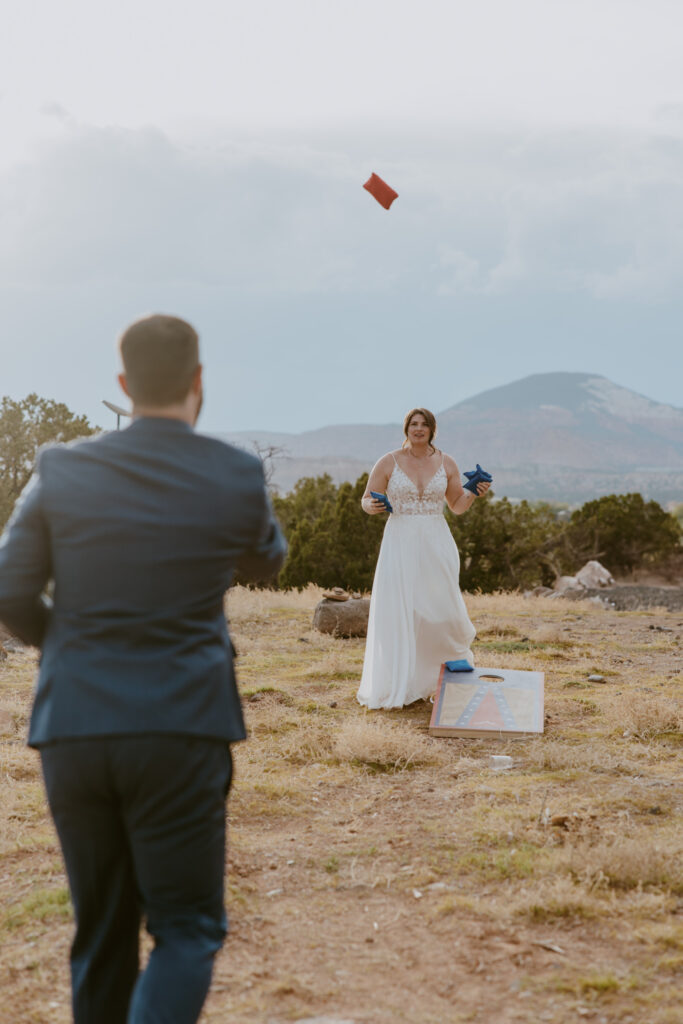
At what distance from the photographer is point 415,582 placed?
324 inches

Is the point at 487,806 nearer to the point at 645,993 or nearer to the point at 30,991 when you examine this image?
the point at 645,993

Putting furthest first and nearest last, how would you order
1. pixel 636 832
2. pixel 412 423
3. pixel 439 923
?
pixel 412 423
pixel 636 832
pixel 439 923

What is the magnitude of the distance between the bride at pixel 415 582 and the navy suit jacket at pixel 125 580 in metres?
5.90

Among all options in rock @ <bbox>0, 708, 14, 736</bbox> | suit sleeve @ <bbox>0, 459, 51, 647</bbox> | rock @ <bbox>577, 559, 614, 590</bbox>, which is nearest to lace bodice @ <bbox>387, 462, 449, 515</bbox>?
rock @ <bbox>0, 708, 14, 736</bbox>

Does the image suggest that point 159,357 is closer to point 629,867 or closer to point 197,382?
point 197,382

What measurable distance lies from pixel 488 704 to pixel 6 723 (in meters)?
3.86

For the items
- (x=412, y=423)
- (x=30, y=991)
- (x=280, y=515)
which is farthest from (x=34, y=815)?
(x=280, y=515)

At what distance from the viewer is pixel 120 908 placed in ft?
7.88

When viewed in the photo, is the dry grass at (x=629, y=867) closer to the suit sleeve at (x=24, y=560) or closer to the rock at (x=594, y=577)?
the suit sleeve at (x=24, y=560)

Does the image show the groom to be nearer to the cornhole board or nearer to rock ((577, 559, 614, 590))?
the cornhole board

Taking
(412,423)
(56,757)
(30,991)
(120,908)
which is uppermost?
(412,423)

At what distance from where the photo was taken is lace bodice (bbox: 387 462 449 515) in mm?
8281

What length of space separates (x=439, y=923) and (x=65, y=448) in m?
2.78

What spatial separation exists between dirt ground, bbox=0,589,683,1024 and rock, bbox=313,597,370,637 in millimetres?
4440
